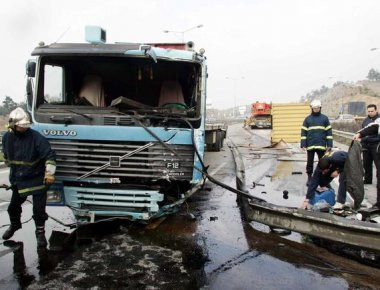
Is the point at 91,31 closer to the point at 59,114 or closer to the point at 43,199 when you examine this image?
the point at 59,114

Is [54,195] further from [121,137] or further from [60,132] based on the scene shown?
[121,137]

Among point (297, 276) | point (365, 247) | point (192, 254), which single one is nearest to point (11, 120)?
point (192, 254)

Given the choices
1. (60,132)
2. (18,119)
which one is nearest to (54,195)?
(60,132)

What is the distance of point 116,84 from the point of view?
22.9 ft

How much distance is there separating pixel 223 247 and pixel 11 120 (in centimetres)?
313

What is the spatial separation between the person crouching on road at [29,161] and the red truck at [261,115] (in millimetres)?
33968

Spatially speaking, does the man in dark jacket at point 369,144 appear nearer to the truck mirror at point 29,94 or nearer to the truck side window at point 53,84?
the truck side window at point 53,84

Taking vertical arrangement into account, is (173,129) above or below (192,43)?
below

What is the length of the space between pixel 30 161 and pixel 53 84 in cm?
159

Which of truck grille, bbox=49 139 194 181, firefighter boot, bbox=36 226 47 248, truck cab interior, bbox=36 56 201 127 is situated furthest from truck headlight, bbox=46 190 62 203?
truck cab interior, bbox=36 56 201 127

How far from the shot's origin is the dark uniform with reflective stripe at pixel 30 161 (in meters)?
5.32

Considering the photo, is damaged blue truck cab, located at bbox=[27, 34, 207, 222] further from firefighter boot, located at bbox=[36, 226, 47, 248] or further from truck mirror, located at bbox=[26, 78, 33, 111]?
firefighter boot, located at bbox=[36, 226, 47, 248]

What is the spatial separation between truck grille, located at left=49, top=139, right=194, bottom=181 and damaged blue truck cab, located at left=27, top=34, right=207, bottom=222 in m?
0.01

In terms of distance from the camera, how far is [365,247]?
460 centimetres
